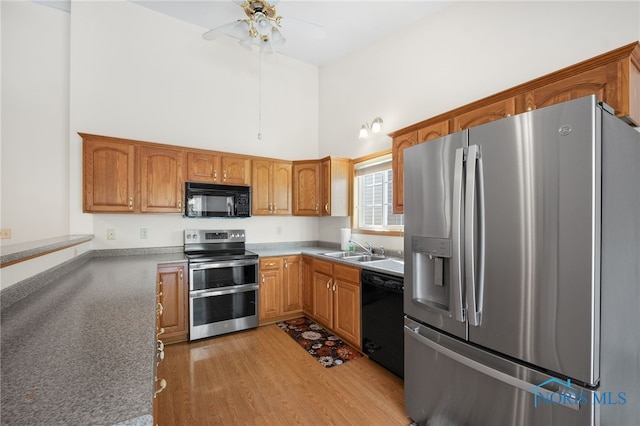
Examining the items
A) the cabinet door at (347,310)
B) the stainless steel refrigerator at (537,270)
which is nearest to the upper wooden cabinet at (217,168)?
the cabinet door at (347,310)

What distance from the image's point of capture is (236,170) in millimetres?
3504

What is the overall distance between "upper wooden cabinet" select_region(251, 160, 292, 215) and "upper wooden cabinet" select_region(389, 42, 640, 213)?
2.21 metres

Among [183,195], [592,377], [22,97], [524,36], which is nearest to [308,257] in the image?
[183,195]

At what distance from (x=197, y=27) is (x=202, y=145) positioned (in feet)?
4.98

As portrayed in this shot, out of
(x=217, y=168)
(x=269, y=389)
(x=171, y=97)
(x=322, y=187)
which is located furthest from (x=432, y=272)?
(x=171, y=97)

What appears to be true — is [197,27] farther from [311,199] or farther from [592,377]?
[592,377]

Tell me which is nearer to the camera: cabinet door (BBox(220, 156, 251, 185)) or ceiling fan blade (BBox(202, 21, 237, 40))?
ceiling fan blade (BBox(202, 21, 237, 40))

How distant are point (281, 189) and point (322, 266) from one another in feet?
4.15

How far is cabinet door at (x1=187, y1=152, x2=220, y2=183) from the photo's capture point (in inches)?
127

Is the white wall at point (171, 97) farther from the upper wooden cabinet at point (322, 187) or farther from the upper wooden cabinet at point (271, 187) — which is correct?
the upper wooden cabinet at point (322, 187)

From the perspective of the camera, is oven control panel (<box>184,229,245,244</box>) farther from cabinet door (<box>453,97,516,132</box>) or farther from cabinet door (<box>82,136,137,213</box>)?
cabinet door (<box>453,97,516,132</box>)

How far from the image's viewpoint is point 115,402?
66cm

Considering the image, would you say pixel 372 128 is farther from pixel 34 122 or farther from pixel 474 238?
pixel 34 122

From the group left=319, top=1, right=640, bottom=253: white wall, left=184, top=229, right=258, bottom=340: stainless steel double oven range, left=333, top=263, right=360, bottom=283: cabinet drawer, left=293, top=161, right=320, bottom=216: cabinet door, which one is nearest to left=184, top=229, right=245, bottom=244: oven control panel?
left=184, top=229, right=258, bottom=340: stainless steel double oven range
